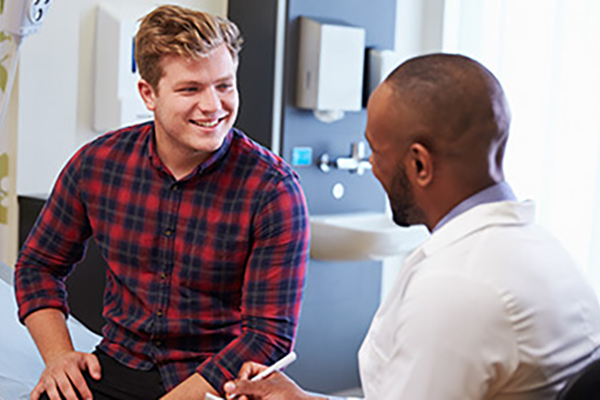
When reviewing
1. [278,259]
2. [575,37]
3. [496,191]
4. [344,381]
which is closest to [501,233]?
[496,191]

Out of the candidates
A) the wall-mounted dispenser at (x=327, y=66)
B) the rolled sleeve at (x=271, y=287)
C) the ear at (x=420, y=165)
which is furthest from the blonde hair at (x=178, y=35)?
Answer: the wall-mounted dispenser at (x=327, y=66)

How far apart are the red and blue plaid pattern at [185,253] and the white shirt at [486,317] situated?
533 mm

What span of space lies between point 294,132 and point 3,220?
1001 mm

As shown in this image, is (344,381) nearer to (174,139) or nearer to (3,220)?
(3,220)

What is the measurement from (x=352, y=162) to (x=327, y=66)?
15.3 inches

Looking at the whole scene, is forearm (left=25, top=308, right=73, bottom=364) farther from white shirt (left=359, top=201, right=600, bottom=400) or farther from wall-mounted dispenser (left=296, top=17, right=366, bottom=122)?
wall-mounted dispenser (left=296, top=17, right=366, bottom=122)

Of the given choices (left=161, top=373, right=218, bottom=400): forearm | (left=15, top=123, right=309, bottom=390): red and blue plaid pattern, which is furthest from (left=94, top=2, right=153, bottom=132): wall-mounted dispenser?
(left=161, top=373, right=218, bottom=400): forearm

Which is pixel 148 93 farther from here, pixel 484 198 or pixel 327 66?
pixel 327 66

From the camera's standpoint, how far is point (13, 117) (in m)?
2.41

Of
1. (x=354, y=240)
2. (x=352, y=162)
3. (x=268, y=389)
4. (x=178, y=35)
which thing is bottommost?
(x=354, y=240)

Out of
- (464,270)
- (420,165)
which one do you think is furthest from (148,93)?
(464,270)

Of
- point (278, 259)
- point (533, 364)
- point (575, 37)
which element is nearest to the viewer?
point (533, 364)

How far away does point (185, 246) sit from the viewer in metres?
1.52

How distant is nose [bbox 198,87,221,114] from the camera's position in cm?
150
